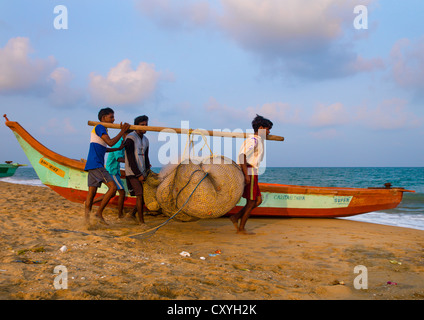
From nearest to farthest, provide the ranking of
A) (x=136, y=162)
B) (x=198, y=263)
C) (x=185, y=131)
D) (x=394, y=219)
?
(x=198, y=263) → (x=185, y=131) → (x=136, y=162) → (x=394, y=219)

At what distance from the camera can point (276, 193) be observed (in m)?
7.30

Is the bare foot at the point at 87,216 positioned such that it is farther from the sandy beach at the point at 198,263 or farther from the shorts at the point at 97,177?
the shorts at the point at 97,177

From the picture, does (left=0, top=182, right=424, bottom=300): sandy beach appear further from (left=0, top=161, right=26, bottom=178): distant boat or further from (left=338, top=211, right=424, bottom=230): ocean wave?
(left=0, top=161, right=26, bottom=178): distant boat

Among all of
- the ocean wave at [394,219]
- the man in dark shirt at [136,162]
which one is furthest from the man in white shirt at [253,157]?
the ocean wave at [394,219]

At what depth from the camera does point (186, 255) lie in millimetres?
3834

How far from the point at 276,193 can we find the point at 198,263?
13.7 feet

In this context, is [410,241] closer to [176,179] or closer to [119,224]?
[176,179]

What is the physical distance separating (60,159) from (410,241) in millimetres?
6693

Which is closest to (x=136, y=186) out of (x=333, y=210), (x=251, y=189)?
(x=251, y=189)

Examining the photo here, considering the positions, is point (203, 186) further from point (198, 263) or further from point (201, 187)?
point (198, 263)

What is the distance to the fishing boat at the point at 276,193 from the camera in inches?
257

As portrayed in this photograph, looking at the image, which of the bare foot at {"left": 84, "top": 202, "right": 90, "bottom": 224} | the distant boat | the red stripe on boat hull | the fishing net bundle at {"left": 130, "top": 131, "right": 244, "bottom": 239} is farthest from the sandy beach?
the distant boat

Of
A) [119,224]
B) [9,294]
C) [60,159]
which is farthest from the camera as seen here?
[60,159]
